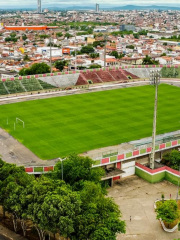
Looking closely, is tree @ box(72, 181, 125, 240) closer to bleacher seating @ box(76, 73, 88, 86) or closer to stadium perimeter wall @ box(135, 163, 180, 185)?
stadium perimeter wall @ box(135, 163, 180, 185)

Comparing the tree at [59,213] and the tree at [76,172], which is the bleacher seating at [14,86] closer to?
the tree at [76,172]

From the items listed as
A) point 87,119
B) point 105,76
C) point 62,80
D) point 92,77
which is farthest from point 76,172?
point 105,76

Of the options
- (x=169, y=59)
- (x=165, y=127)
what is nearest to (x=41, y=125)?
(x=165, y=127)

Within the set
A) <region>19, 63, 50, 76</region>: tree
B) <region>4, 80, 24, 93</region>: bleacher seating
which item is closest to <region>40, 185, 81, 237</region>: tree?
<region>4, 80, 24, 93</region>: bleacher seating

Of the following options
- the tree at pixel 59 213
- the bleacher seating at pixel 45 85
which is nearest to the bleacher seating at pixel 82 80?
the bleacher seating at pixel 45 85

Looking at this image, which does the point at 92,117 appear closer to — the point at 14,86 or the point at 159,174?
the point at 159,174

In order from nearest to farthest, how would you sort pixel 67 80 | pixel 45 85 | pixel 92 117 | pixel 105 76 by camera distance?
pixel 92 117
pixel 45 85
pixel 67 80
pixel 105 76
